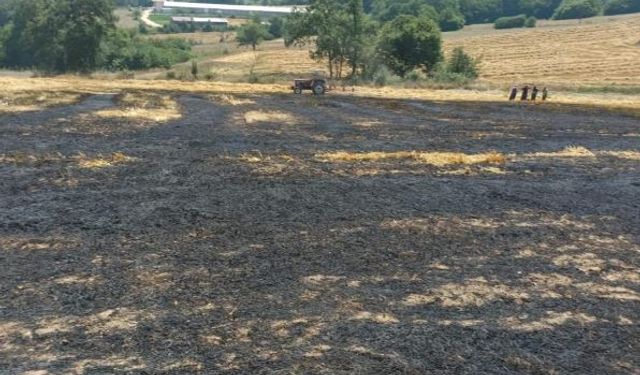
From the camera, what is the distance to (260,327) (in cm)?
577

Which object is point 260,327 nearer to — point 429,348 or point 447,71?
point 429,348

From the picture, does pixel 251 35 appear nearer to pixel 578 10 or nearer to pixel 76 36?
pixel 76 36

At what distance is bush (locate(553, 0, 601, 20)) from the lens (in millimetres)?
107562

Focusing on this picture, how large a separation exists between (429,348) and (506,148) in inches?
464

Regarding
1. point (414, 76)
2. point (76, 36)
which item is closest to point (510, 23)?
point (414, 76)

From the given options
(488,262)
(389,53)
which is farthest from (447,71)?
(488,262)

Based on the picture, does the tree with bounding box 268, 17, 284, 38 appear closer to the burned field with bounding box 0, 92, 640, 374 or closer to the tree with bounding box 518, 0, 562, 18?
the tree with bounding box 518, 0, 562, 18

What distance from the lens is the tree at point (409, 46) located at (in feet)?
150

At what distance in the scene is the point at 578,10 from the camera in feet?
356

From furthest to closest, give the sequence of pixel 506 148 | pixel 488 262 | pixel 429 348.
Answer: pixel 506 148 < pixel 488 262 < pixel 429 348

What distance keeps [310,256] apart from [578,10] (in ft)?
388

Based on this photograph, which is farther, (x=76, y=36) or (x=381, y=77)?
(x=76, y=36)

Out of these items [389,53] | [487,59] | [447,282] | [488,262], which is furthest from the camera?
[487,59]

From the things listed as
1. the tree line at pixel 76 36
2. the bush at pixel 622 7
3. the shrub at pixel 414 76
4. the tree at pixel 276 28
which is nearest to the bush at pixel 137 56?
the tree line at pixel 76 36
